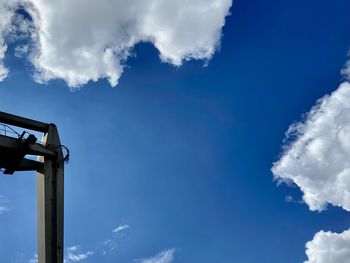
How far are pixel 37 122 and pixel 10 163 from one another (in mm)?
2178

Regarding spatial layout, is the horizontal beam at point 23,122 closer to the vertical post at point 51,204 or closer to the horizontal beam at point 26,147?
the vertical post at point 51,204

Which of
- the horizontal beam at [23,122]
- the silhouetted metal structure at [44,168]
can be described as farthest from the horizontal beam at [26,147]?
the horizontal beam at [23,122]

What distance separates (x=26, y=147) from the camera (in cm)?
1570

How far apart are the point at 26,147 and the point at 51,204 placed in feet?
8.27

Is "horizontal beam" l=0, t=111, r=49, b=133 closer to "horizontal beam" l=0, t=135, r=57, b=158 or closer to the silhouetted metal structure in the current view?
the silhouetted metal structure

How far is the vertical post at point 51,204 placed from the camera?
1514 centimetres

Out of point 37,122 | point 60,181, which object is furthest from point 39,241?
point 37,122

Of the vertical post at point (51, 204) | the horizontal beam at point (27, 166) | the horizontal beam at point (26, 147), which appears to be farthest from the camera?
the horizontal beam at point (27, 166)

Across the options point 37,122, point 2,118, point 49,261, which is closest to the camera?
point 49,261

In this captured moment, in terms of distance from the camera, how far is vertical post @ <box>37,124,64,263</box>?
15141 mm

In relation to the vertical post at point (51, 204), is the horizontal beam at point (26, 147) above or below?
above

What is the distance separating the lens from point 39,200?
16.2 m

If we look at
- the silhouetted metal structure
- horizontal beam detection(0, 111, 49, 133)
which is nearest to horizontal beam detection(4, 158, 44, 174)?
the silhouetted metal structure

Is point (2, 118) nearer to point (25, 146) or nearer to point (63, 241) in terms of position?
point (25, 146)
